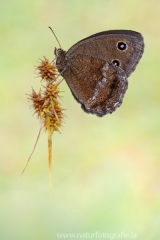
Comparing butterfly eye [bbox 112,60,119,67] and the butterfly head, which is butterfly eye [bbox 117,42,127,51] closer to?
butterfly eye [bbox 112,60,119,67]

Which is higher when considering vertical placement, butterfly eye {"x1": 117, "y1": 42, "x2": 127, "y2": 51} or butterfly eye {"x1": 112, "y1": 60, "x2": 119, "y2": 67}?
butterfly eye {"x1": 117, "y1": 42, "x2": 127, "y2": 51}

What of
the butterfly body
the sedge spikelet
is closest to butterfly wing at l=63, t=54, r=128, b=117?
the butterfly body

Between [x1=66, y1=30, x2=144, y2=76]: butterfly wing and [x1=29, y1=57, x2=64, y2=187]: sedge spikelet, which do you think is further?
[x1=66, y1=30, x2=144, y2=76]: butterfly wing

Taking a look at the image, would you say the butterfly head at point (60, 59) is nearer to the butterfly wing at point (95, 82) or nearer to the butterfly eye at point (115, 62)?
the butterfly wing at point (95, 82)

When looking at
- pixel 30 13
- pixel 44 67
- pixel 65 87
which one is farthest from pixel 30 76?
pixel 44 67

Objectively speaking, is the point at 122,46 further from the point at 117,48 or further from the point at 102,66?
the point at 102,66

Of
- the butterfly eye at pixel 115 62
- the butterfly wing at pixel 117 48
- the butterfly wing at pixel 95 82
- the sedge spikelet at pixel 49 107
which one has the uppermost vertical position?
the butterfly wing at pixel 117 48

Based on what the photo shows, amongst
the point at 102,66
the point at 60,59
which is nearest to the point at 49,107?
the point at 60,59

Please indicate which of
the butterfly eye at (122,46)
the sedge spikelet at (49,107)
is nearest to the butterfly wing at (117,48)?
the butterfly eye at (122,46)

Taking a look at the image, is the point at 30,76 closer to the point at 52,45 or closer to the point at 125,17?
the point at 52,45
